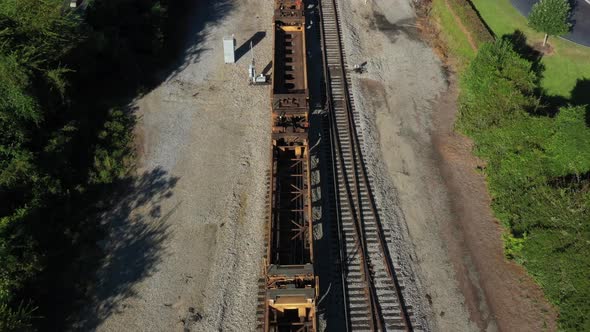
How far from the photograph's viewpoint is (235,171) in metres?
23.3

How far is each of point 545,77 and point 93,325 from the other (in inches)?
1273

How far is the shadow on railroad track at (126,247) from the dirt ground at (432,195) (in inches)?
464

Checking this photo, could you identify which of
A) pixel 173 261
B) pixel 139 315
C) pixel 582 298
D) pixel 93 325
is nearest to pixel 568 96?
pixel 582 298

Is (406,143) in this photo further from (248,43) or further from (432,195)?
(248,43)

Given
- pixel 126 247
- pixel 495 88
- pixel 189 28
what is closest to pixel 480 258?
pixel 495 88

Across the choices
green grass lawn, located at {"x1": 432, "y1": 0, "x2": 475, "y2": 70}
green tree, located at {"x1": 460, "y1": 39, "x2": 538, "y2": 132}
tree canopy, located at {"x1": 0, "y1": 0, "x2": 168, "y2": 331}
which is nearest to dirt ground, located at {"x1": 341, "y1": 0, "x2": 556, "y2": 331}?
green tree, located at {"x1": 460, "y1": 39, "x2": 538, "y2": 132}

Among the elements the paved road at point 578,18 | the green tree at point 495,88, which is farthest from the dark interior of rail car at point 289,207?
the paved road at point 578,18

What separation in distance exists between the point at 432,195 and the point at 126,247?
52.9 feet

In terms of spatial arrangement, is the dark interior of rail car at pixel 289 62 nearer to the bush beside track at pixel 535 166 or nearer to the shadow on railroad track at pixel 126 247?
the shadow on railroad track at pixel 126 247

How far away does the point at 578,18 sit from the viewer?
3419cm

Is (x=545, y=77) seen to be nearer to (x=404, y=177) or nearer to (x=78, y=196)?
(x=404, y=177)

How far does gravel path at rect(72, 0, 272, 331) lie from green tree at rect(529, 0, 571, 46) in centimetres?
2005

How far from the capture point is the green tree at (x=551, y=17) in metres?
29.4

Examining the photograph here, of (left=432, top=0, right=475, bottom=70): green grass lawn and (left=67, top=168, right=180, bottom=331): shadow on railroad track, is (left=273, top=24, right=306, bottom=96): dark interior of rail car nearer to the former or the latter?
(left=67, top=168, right=180, bottom=331): shadow on railroad track
